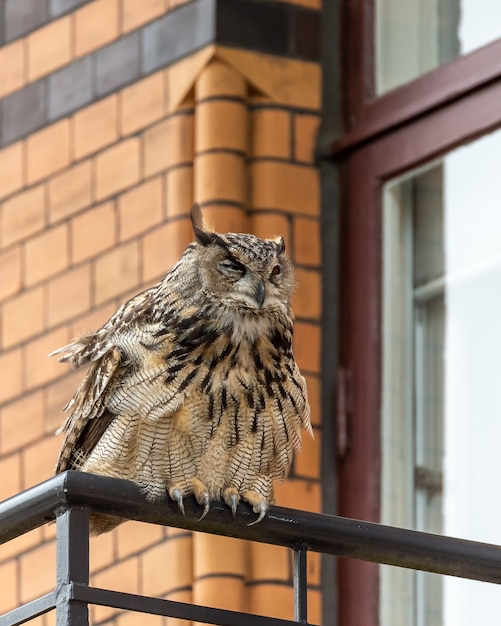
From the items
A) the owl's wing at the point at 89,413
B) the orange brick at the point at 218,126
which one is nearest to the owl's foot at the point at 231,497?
the owl's wing at the point at 89,413

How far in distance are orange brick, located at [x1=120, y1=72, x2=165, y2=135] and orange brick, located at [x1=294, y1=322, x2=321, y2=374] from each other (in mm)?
631

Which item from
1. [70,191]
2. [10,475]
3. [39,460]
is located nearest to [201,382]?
[39,460]

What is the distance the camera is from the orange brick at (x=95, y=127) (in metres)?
4.99

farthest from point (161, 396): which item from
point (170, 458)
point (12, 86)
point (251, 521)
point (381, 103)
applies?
point (12, 86)

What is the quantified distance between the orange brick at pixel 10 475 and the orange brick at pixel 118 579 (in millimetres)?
399

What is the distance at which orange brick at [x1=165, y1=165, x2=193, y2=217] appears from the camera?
4.69 meters

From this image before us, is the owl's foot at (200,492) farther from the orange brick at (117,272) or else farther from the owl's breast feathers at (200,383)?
the orange brick at (117,272)

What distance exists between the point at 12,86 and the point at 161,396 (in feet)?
6.52

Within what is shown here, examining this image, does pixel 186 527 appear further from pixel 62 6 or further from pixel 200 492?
pixel 62 6

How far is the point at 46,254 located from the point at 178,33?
665 mm

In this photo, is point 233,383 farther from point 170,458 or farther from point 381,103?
→ point 381,103

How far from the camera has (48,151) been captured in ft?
16.9

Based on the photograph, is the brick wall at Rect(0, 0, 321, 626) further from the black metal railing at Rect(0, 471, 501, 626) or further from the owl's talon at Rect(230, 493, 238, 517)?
the black metal railing at Rect(0, 471, 501, 626)

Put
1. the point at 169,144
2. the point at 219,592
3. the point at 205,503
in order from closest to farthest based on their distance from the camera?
the point at 205,503 → the point at 219,592 → the point at 169,144
